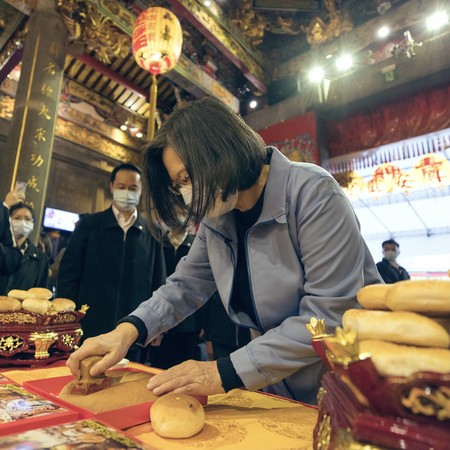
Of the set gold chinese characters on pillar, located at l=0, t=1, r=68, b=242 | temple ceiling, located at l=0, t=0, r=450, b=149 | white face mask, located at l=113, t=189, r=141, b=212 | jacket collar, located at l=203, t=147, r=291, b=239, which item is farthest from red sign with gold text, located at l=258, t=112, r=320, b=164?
jacket collar, located at l=203, t=147, r=291, b=239

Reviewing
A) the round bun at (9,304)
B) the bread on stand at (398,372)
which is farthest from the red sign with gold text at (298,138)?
the bread on stand at (398,372)

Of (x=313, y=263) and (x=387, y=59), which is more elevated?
(x=387, y=59)

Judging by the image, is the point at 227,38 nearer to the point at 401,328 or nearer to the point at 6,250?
the point at 6,250

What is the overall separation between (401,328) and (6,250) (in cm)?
214

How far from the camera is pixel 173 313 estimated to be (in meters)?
1.17

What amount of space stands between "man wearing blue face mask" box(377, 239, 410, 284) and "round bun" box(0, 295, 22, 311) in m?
4.09

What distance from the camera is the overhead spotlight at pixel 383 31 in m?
5.69

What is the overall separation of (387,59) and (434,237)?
149 inches

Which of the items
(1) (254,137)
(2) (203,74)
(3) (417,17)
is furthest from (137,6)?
(1) (254,137)

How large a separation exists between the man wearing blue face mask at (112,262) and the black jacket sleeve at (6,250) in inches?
12.6

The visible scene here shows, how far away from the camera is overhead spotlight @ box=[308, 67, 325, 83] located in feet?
19.8

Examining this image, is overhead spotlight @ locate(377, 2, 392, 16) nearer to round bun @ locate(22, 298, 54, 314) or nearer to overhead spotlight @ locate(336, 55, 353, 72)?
overhead spotlight @ locate(336, 55, 353, 72)

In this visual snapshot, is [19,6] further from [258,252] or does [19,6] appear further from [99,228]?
[258,252]

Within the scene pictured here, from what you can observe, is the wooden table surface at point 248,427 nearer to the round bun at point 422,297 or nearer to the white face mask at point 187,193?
the round bun at point 422,297
